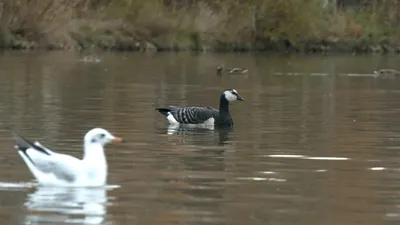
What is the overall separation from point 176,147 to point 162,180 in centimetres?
398

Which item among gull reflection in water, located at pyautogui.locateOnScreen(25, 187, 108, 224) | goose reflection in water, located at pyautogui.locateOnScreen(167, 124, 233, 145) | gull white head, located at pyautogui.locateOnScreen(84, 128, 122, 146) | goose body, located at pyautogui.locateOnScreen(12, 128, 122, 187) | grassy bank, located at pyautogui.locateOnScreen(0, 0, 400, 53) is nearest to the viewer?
gull reflection in water, located at pyautogui.locateOnScreen(25, 187, 108, 224)

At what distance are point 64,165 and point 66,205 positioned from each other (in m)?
0.66

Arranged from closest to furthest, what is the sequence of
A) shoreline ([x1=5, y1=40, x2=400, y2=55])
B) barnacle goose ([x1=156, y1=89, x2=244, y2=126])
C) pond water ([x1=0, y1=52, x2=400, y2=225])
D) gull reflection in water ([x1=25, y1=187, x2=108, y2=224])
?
gull reflection in water ([x1=25, y1=187, x2=108, y2=224]), pond water ([x1=0, y1=52, x2=400, y2=225]), barnacle goose ([x1=156, y1=89, x2=244, y2=126]), shoreline ([x1=5, y1=40, x2=400, y2=55])

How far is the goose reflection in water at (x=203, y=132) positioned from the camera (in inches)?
769

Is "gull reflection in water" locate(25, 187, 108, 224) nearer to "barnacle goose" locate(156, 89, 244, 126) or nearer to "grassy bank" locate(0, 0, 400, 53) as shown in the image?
"barnacle goose" locate(156, 89, 244, 126)

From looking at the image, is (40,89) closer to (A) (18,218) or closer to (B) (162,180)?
(B) (162,180)

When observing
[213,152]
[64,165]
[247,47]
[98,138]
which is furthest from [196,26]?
[64,165]

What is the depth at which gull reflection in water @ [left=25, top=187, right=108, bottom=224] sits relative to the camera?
11133 millimetres

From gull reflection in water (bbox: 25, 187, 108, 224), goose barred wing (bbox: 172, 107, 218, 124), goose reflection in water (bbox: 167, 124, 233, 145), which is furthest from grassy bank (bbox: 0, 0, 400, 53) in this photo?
gull reflection in water (bbox: 25, 187, 108, 224)

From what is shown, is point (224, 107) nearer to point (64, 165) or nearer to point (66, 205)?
point (64, 165)

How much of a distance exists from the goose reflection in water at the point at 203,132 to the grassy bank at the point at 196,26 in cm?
4024

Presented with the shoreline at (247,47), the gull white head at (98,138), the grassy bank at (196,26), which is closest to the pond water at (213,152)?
the gull white head at (98,138)

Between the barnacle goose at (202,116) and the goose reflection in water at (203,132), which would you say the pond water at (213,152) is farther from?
the barnacle goose at (202,116)

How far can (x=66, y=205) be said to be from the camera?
467 inches
